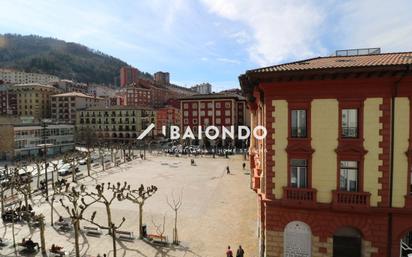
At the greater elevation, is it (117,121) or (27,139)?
(117,121)

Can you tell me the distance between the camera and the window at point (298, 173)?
1655 cm

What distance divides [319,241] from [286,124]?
6.96 m

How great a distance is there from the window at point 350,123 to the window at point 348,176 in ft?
5.24

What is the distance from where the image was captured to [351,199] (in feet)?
51.4

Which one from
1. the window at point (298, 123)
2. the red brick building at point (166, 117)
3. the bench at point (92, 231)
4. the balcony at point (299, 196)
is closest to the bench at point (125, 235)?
the bench at point (92, 231)

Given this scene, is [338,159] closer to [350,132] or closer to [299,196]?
[350,132]

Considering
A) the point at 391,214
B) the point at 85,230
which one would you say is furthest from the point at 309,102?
the point at 85,230

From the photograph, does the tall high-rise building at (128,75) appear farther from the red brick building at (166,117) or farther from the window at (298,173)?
the window at (298,173)

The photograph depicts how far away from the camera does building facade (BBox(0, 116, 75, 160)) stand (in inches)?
2719

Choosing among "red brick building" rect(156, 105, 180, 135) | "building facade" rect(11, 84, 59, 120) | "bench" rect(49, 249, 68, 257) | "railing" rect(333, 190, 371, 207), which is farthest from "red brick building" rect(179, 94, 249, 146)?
"railing" rect(333, 190, 371, 207)

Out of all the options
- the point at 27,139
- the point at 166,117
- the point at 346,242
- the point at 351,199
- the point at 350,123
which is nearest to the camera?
the point at 351,199

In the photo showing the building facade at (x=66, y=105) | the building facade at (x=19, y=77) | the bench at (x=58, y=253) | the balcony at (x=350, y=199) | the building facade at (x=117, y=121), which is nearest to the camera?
the balcony at (x=350, y=199)

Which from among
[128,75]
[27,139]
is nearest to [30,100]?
[27,139]

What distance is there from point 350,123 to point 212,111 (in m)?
78.6
